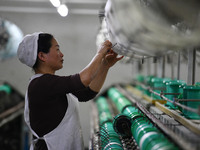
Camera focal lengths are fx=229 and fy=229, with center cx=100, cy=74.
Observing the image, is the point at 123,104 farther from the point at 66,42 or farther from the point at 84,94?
the point at 66,42

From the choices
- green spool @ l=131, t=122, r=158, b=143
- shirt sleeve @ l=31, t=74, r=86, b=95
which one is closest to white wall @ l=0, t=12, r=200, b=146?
shirt sleeve @ l=31, t=74, r=86, b=95

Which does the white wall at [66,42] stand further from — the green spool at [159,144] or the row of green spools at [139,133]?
the green spool at [159,144]

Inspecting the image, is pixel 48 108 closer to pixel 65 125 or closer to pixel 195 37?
pixel 65 125

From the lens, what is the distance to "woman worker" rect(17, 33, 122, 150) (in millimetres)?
1426

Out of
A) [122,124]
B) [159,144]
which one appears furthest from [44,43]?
[159,144]

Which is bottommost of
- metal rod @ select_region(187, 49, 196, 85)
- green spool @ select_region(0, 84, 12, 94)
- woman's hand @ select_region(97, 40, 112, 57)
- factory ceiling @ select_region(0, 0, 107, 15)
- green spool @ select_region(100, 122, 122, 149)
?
green spool @ select_region(100, 122, 122, 149)

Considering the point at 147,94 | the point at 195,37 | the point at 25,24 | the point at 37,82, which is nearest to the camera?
the point at 195,37

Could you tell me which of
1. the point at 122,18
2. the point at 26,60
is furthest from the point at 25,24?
the point at 122,18

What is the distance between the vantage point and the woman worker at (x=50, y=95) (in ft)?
4.68

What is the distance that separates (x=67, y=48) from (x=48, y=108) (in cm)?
416

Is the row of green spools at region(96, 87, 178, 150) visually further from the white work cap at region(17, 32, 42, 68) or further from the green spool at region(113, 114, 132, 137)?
the white work cap at region(17, 32, 42, 68)

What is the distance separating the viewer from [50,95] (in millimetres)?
1442

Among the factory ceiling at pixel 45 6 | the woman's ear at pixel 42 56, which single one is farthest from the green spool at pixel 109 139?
the factory ceiling at pixel 45 6

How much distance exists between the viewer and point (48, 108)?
150 cm
